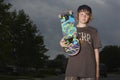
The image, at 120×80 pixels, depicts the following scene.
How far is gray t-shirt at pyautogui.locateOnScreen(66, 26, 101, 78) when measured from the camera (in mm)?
5164

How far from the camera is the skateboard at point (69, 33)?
508cm

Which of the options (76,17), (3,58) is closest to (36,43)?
(3,58)

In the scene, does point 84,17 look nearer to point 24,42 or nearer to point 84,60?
point 84,60

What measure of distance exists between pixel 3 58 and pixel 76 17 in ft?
124

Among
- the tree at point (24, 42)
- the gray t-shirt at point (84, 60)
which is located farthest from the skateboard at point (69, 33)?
the tree at point (24, 42)

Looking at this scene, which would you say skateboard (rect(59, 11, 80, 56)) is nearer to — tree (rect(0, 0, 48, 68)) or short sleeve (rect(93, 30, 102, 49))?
short sleeve (rect(93, 30, 102, 49))

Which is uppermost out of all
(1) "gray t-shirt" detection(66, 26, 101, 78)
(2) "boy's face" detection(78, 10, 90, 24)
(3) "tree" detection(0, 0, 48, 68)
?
(3) "tree" detection(0, 0, 48, 68)

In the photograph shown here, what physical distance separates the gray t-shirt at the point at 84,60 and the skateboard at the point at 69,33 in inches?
3.9

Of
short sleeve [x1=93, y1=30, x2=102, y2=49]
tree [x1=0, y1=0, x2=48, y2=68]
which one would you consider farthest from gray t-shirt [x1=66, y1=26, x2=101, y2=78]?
tree [x1=0, y1=0, x2=48, y2=68]

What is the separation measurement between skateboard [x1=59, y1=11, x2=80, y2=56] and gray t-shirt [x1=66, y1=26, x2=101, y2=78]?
0.32 ft

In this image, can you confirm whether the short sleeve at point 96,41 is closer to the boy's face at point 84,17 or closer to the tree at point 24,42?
the boy's face at point 84,17

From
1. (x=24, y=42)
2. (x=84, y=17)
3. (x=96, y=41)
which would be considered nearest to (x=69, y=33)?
(x=84, y=17)

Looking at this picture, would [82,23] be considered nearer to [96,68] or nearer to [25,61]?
[96,68]

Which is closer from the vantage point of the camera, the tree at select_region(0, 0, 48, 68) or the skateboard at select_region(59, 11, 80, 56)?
the skateboard at select_region(59, 11, 80, 56)
